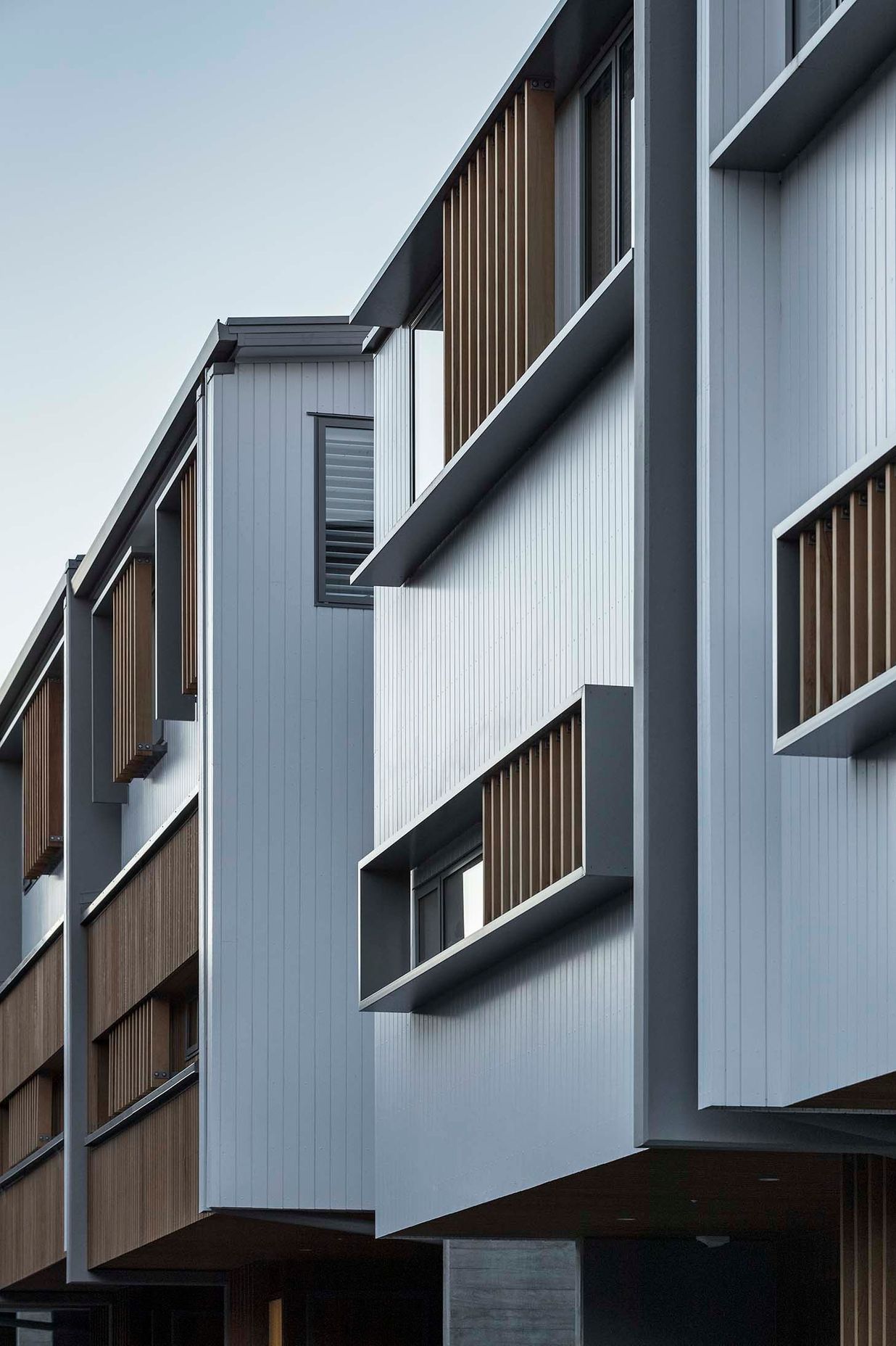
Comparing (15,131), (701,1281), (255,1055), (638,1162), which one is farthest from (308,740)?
(15,131)

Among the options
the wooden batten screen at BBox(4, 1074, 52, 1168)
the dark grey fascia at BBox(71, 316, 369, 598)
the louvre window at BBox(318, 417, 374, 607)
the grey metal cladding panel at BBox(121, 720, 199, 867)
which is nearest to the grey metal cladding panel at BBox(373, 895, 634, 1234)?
the louvre window at BBox(318, 417, 374, 607)

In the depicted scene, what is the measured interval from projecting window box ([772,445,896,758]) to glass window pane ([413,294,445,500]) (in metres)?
6.36

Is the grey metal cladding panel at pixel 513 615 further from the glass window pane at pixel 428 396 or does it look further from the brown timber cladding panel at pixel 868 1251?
the brown timber cladding panel at pixel 868 1251

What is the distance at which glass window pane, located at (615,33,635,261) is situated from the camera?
536 inches

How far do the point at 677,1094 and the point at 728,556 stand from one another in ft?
8.71

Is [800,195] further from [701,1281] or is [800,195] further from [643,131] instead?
[701,1281]

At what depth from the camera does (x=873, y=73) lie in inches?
430

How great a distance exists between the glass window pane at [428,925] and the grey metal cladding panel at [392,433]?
279 centimetres

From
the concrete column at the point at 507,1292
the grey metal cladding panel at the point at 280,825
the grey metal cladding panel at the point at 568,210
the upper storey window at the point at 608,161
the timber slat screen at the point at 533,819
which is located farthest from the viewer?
the grey metal cladding panel at the point at 280,825

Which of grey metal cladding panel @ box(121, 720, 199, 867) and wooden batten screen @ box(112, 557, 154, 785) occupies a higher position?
wooden batten screen @ box(112, 557, 154, 785)

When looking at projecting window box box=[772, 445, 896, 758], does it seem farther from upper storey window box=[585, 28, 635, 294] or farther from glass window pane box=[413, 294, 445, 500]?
glass window pane box=[413, 294, 445, 500]

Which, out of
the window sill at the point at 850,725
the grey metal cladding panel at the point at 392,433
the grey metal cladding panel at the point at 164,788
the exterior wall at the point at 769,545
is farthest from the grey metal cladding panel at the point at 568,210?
the grey metal cladding panel at the point at 164,788

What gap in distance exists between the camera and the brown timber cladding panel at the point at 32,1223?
94.6ft

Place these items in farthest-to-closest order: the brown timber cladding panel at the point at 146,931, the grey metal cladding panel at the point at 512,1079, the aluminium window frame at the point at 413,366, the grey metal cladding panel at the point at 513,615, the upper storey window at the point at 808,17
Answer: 1. the brown timber cladding panel at the point at 146,931
2. the aluminium window frame at the point at 413,366
3. the grey metal cladding panel at the point at 513,615
4. the grey metal cladding panel at the point at 512,1079
5. the upper storey window at the point at 808,17
